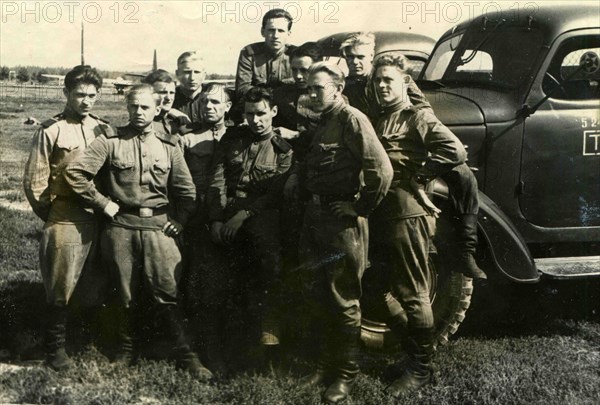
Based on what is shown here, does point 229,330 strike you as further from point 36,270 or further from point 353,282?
point 36,270

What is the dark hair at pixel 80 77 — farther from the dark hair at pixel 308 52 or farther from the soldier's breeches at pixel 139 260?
the dark hair at pixel 308 52

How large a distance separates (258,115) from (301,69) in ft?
1.93

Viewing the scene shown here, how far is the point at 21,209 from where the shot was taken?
7664mm

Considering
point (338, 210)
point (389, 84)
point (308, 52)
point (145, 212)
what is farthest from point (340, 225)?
point (308, 52)

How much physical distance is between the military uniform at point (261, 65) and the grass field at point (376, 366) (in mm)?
1786

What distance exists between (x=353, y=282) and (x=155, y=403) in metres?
1.33

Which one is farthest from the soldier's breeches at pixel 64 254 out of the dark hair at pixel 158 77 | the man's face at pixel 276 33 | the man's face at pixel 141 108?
the man's face at pixel 276 33

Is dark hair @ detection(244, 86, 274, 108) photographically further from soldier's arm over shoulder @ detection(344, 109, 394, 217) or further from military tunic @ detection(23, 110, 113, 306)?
military tunic @ detection(23, 110, 113, 306)

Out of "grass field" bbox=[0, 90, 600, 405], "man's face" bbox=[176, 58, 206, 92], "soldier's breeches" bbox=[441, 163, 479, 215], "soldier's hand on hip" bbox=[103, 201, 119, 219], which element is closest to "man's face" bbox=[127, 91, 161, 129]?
Answer: "soldier's hand on hip" bbox=[103, 201, 119, 219]

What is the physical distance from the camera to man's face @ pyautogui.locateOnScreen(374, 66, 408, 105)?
369 centimetres

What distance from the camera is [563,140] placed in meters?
4.47

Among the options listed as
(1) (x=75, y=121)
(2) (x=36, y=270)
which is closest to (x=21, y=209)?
(2) (x=36, y=270)

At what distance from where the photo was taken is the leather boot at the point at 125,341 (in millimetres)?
4047

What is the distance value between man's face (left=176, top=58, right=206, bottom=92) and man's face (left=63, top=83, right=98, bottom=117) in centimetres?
74
